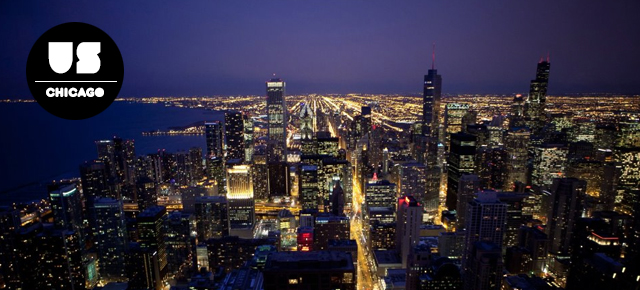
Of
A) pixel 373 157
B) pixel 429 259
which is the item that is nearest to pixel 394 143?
pixel 373 157

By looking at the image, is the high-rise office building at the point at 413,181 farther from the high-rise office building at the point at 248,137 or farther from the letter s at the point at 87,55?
the letter s at the point at 87,55

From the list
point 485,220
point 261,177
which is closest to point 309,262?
point 485,220

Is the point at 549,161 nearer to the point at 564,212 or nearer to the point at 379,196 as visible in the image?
the point at 564,212

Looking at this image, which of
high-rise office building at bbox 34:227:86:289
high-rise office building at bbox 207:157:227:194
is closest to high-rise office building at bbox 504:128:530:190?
high-rise office building at bbox 207:157:227:194

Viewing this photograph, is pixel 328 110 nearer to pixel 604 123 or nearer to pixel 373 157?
pixel 373 157

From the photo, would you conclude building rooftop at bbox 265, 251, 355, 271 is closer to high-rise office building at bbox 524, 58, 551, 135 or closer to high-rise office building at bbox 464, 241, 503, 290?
high-rise office building at bbox 464, 241, 503, 290
